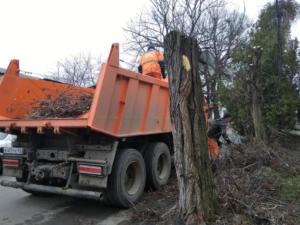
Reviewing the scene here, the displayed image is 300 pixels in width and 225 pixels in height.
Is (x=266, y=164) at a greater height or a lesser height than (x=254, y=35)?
lesser

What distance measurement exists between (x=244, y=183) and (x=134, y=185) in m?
1.88

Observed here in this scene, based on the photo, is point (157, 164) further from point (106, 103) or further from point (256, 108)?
point (256, 108)

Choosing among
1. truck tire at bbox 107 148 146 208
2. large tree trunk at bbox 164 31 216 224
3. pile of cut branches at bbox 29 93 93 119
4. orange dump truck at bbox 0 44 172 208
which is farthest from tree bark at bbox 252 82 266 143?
large tree trunk at bbox 164 31 216 224

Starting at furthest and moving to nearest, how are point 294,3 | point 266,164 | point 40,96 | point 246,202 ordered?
point 294,3 → point 266,164 → point 40,96 → point 246,202

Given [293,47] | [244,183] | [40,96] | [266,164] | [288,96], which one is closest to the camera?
[244,183]

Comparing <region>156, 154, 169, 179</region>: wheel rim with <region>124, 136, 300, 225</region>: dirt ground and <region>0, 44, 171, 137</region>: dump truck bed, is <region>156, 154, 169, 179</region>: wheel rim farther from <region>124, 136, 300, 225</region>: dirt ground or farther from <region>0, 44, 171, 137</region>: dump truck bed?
<region>0, 44, 171, 137</region>: dump truck bed

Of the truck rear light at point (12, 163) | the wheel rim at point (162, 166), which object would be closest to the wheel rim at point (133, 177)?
the wheel rim at point (162, 166)

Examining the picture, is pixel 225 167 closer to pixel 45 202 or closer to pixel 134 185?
pixel 134 185

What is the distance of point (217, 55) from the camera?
24953 millimetres

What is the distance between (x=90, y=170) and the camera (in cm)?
566

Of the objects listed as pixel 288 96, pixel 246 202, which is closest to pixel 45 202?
pixel 246 202

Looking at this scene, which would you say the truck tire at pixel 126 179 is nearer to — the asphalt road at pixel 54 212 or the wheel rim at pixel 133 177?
the wheel rim at pixel 133 177

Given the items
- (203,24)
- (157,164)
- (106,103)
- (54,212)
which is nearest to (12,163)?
(54,212)

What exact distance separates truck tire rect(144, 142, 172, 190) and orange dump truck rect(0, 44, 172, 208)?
0.02m
